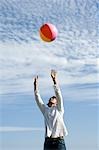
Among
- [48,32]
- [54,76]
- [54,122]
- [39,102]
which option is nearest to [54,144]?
[54,122]

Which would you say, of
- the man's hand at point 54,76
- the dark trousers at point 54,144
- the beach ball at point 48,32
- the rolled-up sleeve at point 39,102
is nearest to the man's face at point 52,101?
the rolled-up sleeve at point 39,102

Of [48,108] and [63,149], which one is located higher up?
Result: [48,108]

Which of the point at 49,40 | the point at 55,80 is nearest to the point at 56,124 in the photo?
the point at 55,80

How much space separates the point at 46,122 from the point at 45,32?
3135 mm

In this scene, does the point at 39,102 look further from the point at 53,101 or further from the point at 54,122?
the point at 54,122

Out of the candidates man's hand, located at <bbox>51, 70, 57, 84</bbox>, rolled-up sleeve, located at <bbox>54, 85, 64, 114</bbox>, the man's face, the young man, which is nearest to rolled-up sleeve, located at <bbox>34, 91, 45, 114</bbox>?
the young man

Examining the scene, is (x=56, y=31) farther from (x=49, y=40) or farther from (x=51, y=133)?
(x=51, y=133)

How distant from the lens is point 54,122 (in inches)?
408

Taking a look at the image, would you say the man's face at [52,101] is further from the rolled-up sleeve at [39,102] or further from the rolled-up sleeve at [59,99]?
the rolled-up sleeve at [39,102]

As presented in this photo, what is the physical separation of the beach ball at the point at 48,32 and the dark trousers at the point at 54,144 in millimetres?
3444

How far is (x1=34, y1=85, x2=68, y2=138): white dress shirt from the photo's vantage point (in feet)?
33.7

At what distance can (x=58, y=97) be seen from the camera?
10414mm

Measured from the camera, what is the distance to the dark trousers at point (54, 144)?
10156 millimetres

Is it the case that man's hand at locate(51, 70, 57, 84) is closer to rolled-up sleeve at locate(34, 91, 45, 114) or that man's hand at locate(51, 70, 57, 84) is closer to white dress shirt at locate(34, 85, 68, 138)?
white dress shirt at locate(34, 85, 68, 138)
